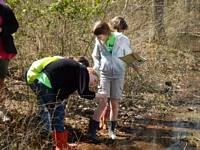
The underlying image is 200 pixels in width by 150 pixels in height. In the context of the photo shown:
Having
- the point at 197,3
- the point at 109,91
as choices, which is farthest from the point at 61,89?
the point at 197,3

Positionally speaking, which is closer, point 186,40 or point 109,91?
point 109,91

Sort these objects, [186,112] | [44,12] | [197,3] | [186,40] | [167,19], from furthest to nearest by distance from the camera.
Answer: [197,3] → [186,40] → [167,19] → [186,112] → [44,12]

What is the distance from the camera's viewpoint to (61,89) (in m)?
5.39

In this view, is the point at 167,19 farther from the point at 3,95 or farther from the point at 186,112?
the point at 3,95

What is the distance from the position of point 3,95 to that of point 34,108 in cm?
50

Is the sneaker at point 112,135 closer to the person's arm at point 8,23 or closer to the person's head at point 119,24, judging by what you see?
the person's head at point 119,24

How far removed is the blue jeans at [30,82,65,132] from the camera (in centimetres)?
533

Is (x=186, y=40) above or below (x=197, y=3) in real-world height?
below

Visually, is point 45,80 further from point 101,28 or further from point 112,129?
point 112,129

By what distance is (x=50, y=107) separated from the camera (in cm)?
539

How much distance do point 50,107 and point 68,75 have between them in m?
0.46

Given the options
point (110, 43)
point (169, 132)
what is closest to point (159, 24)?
point (169, 132)

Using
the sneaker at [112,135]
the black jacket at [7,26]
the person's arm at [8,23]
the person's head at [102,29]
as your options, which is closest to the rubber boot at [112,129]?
the sneaker at [112,135]

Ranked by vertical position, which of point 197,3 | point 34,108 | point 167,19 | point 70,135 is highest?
point 197,3
